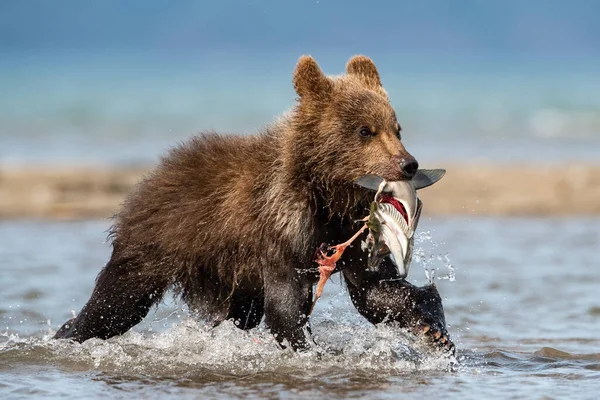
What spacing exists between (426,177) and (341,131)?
0.62m

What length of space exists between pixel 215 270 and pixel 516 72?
70591mm

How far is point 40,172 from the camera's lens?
17891 millimetres

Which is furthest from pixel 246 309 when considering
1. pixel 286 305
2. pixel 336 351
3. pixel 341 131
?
pixel 341 131

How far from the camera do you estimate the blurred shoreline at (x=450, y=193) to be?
15.7m

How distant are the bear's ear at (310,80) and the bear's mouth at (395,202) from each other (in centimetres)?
81

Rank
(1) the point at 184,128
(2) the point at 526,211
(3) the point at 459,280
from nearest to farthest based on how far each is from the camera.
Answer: (3) the point at 459,280
(2) the point at 526,211
(1) the point at 184,128

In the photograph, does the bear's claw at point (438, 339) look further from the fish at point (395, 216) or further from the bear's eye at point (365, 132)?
the bear's eye at point (365, 132)

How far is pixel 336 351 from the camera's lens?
7625 millimetres

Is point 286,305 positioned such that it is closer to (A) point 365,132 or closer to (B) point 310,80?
(A) point 365,132

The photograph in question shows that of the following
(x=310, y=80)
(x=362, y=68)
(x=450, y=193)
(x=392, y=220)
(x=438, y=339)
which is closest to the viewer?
(x=392, y=220)

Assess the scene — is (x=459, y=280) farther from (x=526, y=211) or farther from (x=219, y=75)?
(x=219, y=75)

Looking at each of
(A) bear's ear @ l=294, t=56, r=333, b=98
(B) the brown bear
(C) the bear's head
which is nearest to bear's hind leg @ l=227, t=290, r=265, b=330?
(B) the brown bear

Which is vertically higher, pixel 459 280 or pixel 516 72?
pixel 516 72

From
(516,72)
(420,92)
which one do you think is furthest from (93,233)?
(516,72)
